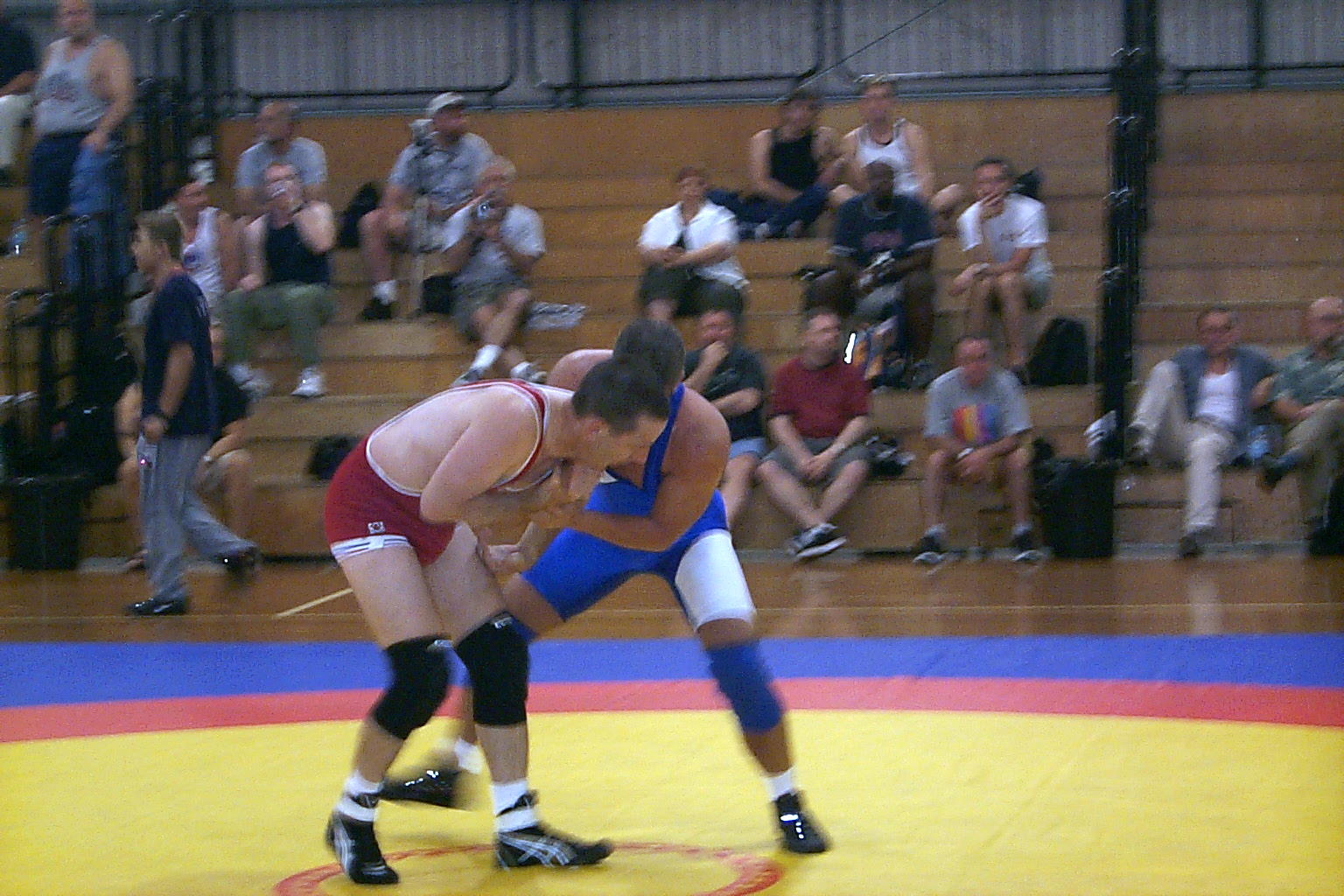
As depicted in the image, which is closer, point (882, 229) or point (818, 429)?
point (818, 429)

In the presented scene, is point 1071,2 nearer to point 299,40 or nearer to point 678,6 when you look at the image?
point 678,6

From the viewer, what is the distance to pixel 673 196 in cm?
1221

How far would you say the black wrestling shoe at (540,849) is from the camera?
12.6 feet

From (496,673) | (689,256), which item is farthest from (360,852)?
(689,256)

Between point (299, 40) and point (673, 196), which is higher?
point (299, 40)

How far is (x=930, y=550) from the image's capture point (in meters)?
9.13

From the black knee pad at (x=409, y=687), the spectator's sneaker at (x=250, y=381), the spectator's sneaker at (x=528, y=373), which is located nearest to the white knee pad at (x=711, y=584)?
the black knee pad at (x=409, y=687)

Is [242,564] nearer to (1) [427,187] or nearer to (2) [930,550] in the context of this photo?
(1) [427,187]

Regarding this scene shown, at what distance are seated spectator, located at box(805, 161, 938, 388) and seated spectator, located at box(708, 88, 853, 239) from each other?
82 cm

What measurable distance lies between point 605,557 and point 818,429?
206 inches

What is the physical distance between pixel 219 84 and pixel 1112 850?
1128 cm

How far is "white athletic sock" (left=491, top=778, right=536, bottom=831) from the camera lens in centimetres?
389

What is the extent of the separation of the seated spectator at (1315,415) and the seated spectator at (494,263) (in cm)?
392

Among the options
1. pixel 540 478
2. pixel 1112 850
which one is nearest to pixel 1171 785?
pixel 1112 850
